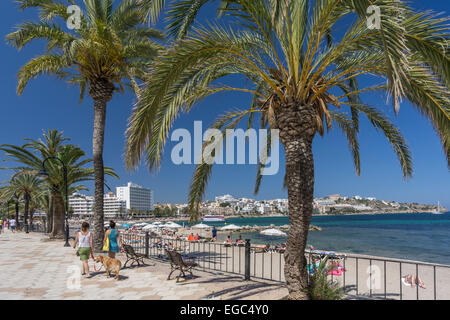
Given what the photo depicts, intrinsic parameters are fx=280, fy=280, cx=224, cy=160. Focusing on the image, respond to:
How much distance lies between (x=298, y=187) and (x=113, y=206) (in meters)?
194

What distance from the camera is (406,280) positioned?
10.8m

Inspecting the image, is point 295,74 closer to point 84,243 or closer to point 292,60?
point 292,60

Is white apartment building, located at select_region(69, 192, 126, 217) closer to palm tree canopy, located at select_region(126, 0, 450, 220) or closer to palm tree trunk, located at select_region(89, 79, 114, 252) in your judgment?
palm tree trunk, located at select_region(89, 79, 114, 252)

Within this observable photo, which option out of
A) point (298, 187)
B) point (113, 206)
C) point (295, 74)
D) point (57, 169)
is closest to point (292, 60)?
point (295, 74)

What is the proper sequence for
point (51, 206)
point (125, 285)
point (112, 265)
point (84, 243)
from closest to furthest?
point (125, 285) < point (112, 265) < point (84, 243) < point (51, 206)

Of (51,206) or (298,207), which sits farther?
(51,206)

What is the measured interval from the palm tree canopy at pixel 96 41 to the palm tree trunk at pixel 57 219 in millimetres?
9525

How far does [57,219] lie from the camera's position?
60.5 ft

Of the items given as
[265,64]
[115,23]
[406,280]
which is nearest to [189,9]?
[265,64]

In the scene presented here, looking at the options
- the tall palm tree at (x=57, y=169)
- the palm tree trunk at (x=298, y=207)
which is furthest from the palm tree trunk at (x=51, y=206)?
the palm tree trunk at (x=298, y=207)

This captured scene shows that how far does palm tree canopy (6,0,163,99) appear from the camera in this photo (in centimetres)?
1078

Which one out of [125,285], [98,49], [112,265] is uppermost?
[98,49]
